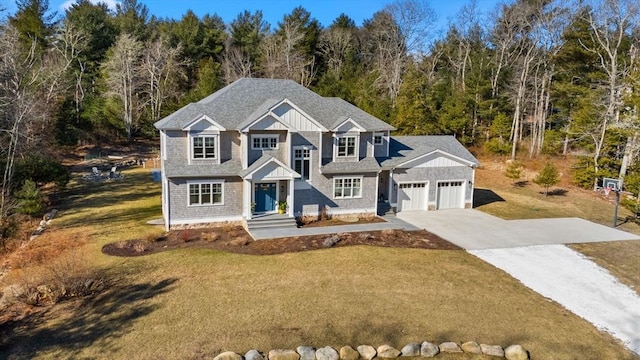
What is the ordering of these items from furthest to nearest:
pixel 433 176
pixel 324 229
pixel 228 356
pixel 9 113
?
pixel 433 176 → pixel 9 113 → pixel 324 229 → pixel 228 356

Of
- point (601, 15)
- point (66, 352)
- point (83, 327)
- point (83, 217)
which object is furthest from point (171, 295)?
point (601, 15)

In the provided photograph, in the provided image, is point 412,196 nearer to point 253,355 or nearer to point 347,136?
point 347,136

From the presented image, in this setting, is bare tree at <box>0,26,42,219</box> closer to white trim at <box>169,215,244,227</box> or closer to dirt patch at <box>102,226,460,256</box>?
dirt patch at <box>102,226,460,256</box>

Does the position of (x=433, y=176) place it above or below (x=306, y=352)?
above

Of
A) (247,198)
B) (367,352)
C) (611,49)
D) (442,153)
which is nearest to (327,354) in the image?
(367,352)

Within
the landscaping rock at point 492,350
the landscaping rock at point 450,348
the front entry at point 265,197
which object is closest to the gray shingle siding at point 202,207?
the front entry at point 265,197

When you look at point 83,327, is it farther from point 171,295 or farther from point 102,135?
point 102,135

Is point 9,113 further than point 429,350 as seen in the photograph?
Yes
